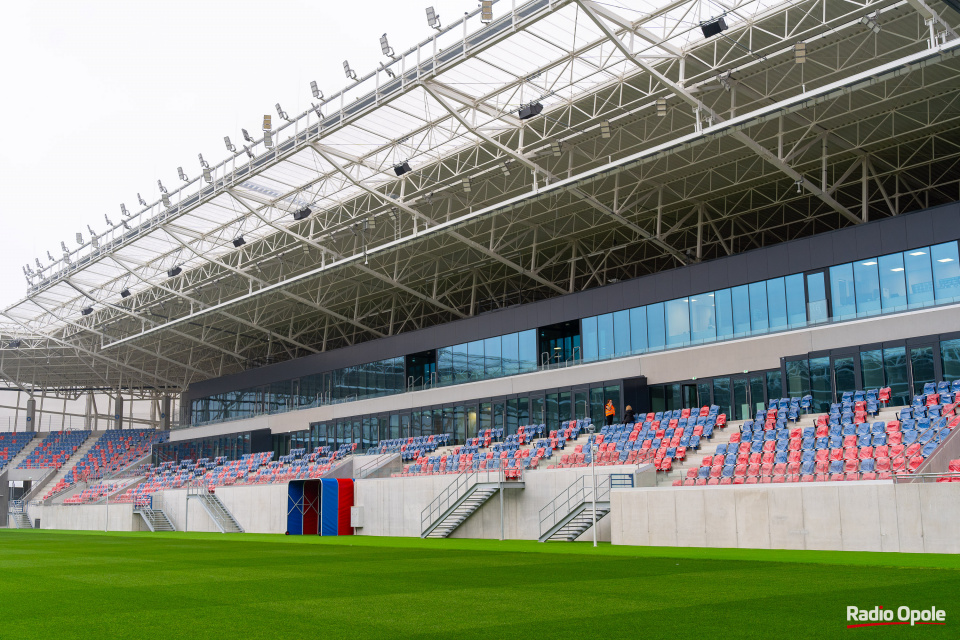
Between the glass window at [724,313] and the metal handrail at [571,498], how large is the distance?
32.8 feet

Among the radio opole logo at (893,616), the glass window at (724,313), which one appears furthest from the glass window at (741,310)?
the radio opole logo at (893,616)

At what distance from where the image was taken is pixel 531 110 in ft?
93.6

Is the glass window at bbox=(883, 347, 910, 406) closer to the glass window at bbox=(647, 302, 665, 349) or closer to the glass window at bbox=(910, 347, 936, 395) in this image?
the glass window at bbox=(910, 347, 936, 395)

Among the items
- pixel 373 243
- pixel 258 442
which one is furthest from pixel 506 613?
pixel 258 442

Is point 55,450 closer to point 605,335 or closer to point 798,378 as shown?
point 605,335

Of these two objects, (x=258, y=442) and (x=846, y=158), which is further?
(x=258, y=442)

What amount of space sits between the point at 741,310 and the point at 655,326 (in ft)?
12.9

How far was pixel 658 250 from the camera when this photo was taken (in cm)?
4688

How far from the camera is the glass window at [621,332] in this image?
37406mm

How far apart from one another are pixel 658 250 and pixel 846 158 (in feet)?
44.0

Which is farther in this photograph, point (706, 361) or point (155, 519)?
point (155, 519)

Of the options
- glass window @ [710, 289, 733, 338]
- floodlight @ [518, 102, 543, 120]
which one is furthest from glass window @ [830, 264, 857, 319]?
floodlight @ [518, 102, 543, 120]

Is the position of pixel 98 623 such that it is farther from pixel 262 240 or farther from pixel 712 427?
pixel 262 240

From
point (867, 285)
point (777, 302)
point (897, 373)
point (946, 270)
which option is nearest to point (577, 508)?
point (897, 373)
